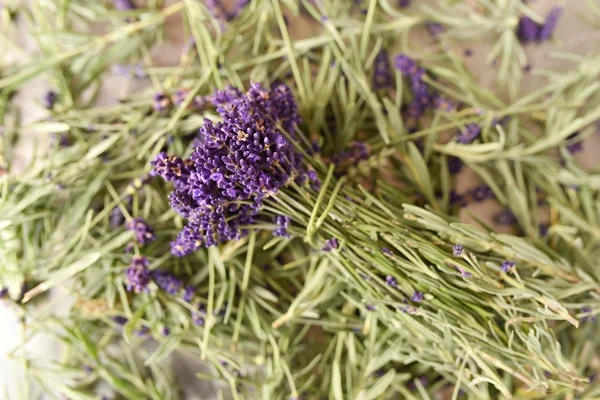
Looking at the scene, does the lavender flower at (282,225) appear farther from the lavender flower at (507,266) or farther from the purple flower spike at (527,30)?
the purple flower spike at (527,30)

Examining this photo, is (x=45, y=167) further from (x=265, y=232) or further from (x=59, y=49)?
(x=265, y=232)

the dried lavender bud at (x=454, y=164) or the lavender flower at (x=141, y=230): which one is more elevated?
the dried lavender bud at (x=454, y=164)

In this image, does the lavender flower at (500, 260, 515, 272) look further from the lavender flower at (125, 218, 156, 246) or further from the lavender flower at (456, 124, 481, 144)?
the lavender flower at (125, 218, 156, 246)

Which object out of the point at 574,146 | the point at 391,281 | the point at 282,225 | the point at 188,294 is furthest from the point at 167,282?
the point at 574,146

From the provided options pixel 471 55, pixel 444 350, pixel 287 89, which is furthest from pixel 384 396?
pixel 471 55

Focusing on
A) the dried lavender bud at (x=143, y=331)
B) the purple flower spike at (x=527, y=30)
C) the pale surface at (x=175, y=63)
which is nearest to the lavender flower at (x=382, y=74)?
the pale surface at (x=175, y=63)

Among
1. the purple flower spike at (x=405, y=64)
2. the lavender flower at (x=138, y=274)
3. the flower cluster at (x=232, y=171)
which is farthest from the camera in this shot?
the purple flower spike at (x=405, y=64)

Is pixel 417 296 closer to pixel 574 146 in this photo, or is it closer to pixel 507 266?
pixel 507 266

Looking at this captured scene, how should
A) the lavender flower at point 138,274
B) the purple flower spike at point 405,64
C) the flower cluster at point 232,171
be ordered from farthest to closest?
the purple flower spike at point 405,64 → the lavender flower at point 138,274 → the flower cluster at point 232,171
